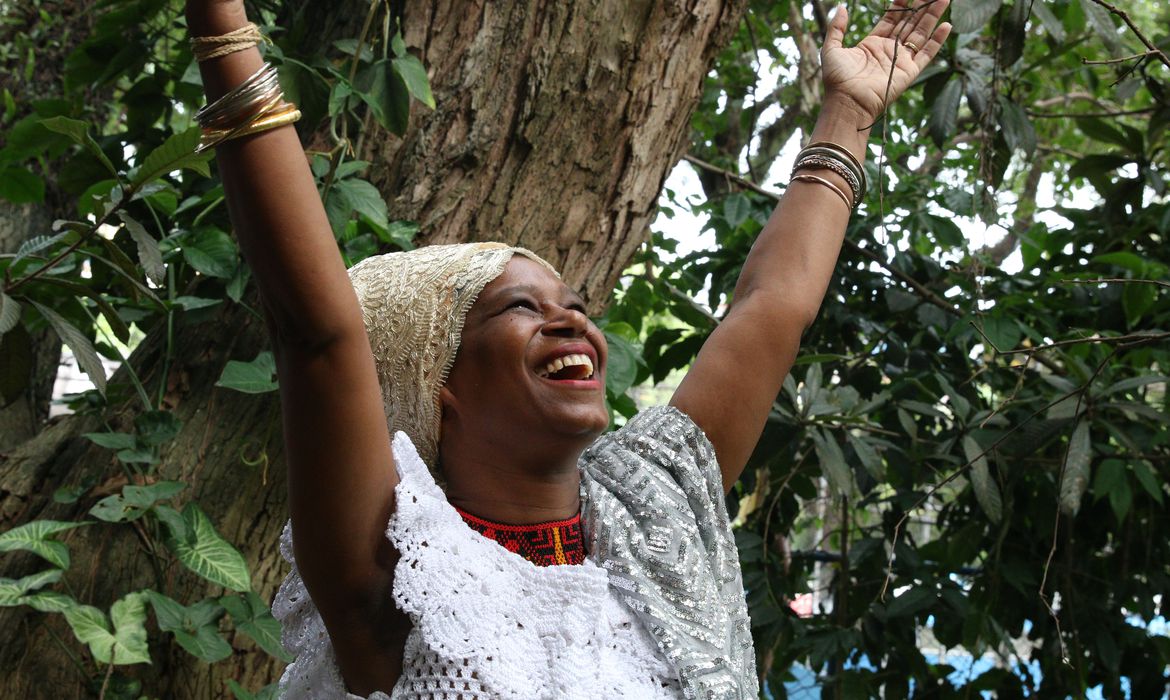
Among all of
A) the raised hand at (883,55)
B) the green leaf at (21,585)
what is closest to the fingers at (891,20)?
the raised hand at (883,55)

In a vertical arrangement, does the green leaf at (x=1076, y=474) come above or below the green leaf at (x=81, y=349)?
above

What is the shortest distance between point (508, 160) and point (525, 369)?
1094 mm

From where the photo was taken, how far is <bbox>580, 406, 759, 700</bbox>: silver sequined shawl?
4.17 feet

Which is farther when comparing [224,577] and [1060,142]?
[1060,142]

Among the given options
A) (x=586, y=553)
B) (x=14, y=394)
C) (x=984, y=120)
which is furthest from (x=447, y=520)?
(x=984, y=120)

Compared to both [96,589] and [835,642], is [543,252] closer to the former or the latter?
[96,589]

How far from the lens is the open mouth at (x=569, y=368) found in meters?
1.27

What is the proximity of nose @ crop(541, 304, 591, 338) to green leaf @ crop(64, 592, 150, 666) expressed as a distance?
978 mm

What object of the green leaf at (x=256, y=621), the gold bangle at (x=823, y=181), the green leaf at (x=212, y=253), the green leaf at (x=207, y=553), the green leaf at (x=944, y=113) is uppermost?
the green leaf at (x=944, y=113)

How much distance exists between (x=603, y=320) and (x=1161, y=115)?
5.21 ft

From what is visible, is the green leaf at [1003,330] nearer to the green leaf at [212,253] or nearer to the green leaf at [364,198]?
the green leaf at [364,198]

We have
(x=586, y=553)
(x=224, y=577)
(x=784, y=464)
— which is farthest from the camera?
(x=784, y=464)

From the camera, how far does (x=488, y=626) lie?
1.15m

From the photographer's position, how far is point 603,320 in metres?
2.45
